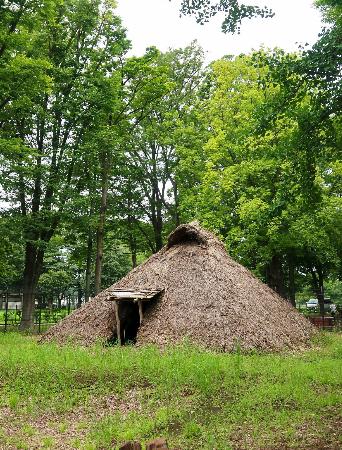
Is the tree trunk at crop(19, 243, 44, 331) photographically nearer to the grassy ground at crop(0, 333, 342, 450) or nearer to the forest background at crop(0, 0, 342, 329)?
the forest background at crop(0, 0, 342, 329)

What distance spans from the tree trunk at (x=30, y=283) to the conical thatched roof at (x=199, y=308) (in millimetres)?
5846

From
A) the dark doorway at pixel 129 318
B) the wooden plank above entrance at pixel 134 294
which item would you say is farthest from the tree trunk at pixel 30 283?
the wooden plank above entrance at pixel 134 294

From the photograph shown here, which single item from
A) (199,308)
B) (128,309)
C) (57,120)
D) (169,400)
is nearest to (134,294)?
(128,309)

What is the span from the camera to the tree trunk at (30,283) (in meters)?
22.3

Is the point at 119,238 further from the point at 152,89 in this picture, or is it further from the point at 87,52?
the point at 87,52

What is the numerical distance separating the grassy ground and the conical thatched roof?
1829 millimetres

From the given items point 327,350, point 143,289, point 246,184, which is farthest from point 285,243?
point 143,289

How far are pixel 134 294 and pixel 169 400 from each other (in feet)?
22.3

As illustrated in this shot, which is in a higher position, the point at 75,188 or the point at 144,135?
the point at 144,135

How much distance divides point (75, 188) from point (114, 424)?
17.9m

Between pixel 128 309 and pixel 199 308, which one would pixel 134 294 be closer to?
pixel 128 309

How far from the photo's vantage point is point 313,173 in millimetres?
10023

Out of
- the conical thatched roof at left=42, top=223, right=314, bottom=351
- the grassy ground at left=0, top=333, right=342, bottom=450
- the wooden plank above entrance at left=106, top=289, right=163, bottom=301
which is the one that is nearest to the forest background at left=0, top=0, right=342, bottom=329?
the conical thatched roof at left=42, top=223, right=314, bottom=351

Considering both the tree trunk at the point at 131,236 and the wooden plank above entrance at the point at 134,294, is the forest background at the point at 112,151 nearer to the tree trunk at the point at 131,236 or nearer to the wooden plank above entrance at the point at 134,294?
the tree trunk at the point at 131,236
